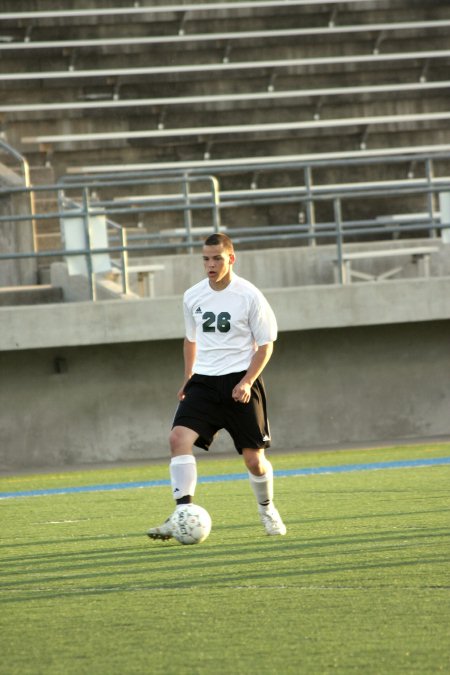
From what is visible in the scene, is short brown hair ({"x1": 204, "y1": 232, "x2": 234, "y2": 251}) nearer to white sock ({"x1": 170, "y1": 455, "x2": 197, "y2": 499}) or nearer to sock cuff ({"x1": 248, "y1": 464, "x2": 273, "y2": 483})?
white sock ({"x1": 170, "y1": 455, "x2": 197, "y2": 499})

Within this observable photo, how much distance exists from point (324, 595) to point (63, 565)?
1.81m

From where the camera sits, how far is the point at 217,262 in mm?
7293

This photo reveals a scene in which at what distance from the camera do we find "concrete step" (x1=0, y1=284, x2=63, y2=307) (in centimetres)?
1583

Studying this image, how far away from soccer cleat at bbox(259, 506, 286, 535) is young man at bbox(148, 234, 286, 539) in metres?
0.41

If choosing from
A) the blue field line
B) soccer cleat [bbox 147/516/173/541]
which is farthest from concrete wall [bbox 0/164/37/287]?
soccer cleat [bbox 147/516/173/541]

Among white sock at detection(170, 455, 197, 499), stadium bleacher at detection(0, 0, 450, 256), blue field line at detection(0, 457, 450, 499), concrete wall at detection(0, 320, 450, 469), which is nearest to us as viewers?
white sock at detection(170, 455, 197, 499)

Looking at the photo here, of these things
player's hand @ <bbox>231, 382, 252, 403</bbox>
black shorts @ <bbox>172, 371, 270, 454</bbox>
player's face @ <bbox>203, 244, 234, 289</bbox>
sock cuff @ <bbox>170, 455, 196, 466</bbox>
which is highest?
player's face @ <bbox>203, 244, 234, 289</bbox>

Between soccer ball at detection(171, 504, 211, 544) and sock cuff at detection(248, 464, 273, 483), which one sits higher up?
sock cuff at detection(248, 464, 273, 483)

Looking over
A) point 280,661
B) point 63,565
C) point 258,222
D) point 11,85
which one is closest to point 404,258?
point 258,222

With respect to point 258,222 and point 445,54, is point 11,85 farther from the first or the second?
point 445,54

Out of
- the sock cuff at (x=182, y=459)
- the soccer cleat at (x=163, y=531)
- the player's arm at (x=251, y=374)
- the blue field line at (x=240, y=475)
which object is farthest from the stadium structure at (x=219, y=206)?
the soccer cleat at (x=163, y=531)

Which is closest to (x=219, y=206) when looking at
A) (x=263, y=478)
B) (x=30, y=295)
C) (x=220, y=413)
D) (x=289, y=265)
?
(x=289, y=265)

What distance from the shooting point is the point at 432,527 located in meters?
7.71

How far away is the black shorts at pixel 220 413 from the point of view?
7388 mm
